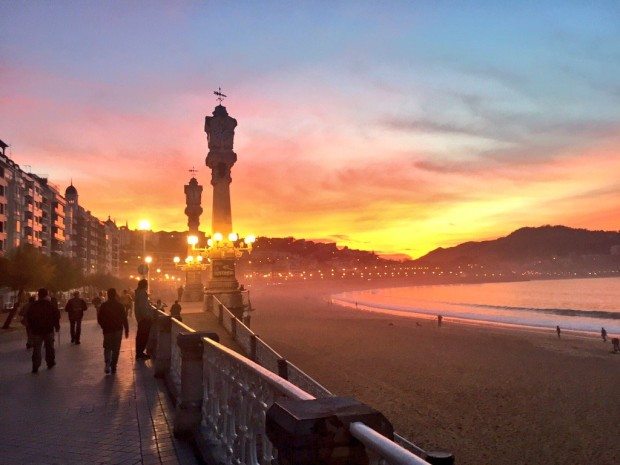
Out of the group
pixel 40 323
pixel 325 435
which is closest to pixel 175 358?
pixel 40 323

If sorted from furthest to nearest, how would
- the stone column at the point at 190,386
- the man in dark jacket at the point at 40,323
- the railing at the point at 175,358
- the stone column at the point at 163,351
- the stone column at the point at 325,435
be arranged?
the man in dark jacket at the point at 40,323
the stone column at the point at 163,351
the railing at the point at 175,358
the stone column at the point at 190,386
the stone column at the point at 325,435

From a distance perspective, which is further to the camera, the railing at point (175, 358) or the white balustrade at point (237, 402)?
the railing at point (175, 358)

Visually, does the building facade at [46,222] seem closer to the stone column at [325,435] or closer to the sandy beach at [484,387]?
the sandy beach at [484,387]

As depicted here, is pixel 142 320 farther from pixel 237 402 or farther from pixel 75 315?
pixel 237 402

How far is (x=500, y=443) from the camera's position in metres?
14.1

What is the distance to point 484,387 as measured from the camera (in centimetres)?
2108

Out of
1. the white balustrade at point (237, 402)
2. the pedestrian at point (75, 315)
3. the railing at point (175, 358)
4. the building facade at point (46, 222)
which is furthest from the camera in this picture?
the building facade at point (46, 222)

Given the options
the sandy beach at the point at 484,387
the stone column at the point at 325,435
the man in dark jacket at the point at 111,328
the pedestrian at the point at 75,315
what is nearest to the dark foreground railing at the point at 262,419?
the stone column at the point at 325,435

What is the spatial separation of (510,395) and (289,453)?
19832mm

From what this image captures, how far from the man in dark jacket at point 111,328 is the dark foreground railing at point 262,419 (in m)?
2.39

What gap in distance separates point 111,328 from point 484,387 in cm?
1649

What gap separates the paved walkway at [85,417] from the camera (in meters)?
5.77

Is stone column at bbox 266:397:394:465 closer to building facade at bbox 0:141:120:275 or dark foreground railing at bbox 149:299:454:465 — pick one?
dark foreground railing at bbox 149:299:454:465

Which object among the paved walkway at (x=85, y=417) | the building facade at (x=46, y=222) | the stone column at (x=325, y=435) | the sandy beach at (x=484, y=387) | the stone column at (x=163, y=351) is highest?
the building facade at (x=46, y=222)
